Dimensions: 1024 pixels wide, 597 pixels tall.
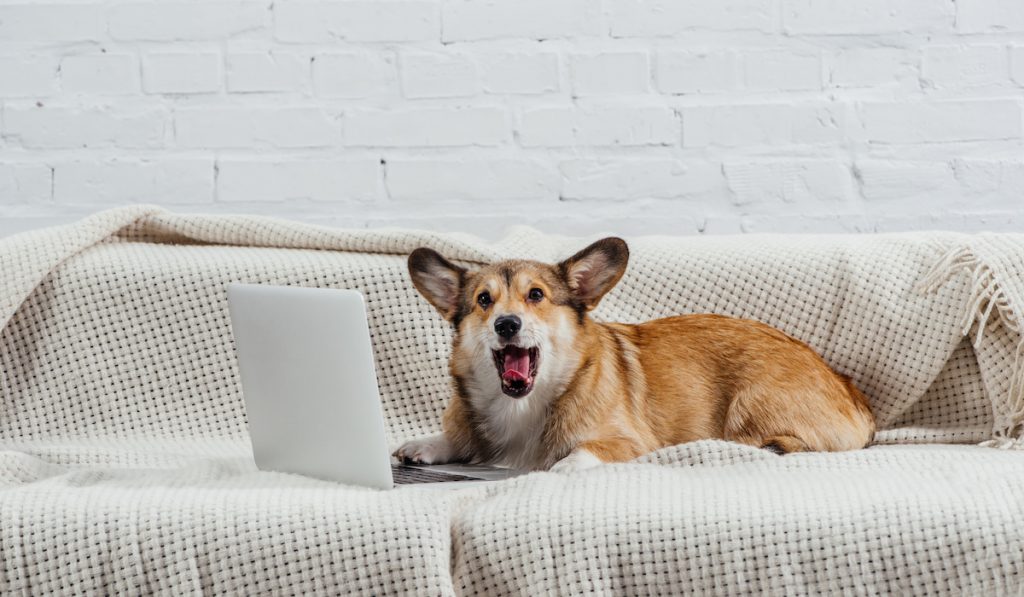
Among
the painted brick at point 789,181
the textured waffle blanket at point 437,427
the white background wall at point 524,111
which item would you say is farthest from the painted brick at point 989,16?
the textured waffle blanket at point 437,427

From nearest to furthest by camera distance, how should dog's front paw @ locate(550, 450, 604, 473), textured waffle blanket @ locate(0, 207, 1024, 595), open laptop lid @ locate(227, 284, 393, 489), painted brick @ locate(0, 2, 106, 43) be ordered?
1. textured waffle blanket @ locate(0, 207, 1024, 595)
2. open laptop lid @ locate(227, 284, 393, 489)
3. dog's front paw @ locate(550, 450, 604, 473)
4. painted brick @ locate(0, 2, 106, 43)

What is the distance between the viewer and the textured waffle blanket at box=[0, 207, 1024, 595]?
1.07m

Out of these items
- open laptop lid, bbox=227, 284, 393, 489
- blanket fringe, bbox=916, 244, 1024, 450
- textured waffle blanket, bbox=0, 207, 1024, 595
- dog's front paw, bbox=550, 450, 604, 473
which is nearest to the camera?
textured waffle blanket, bbox=0, 207, 1024, 595

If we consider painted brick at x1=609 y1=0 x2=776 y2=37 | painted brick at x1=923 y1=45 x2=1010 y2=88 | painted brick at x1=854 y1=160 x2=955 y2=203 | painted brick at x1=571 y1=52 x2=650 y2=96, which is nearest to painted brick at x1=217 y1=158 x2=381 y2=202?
painted brick at x1=571 y1=52 x2=650 y2=96

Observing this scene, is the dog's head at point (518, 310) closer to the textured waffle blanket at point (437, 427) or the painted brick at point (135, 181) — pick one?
the textured waffle blanket at point (437, 427)

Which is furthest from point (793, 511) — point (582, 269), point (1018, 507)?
point (582, 269)

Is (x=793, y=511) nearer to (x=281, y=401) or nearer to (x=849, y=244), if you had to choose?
(x=281, y=401)

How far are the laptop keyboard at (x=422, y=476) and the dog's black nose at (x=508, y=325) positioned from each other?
0.21 meters

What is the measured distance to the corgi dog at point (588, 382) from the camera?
4.67 ft

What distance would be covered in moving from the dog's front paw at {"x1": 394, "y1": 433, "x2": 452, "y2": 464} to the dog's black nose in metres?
0.26

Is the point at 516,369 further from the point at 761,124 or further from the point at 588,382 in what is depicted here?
the point at 761,124

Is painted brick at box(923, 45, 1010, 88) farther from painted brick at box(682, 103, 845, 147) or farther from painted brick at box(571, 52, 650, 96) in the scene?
painted brick at box(571, 52, 650, 96)

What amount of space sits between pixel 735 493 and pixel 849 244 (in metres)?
0.80

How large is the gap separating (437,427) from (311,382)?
21.3 inches
